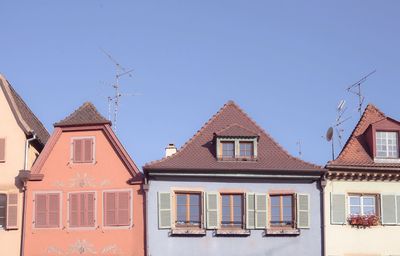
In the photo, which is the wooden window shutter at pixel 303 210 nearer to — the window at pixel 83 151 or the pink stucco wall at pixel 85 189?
the pink stucco wall at pixel 85 189

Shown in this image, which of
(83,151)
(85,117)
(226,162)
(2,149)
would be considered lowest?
(226,162)

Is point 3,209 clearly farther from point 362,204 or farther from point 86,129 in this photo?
point 362,204

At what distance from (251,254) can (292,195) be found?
11.2 ft

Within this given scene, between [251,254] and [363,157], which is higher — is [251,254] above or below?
below

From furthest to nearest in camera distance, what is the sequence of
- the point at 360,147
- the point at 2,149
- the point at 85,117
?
the point at 360,147, the point at 85,117, the point at 2,149

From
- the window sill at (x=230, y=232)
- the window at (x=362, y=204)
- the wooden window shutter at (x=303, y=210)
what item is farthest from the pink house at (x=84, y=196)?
the window at (x=362, y=204)

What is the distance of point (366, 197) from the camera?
5084 centimetres

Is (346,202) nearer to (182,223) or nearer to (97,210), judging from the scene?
(182,223)

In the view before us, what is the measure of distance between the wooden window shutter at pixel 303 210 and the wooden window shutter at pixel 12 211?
13077 mm

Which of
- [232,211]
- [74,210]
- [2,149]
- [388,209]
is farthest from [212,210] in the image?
[2,149]

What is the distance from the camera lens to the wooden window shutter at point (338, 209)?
1970 inches

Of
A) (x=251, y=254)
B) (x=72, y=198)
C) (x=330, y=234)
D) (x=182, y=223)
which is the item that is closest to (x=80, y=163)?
(x=72, y=198)

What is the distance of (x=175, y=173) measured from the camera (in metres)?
49.6

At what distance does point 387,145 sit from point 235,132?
743cm
